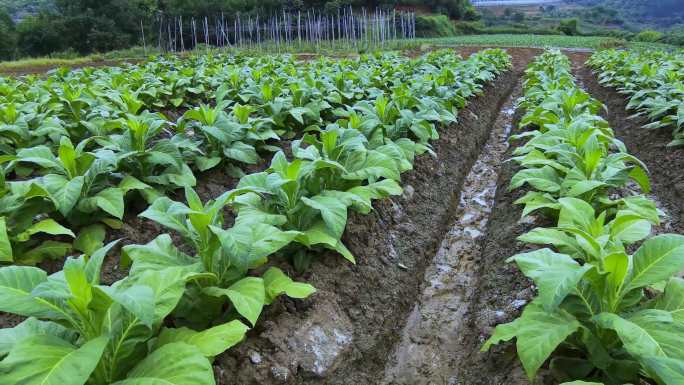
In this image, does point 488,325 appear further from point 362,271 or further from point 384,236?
point 384,236

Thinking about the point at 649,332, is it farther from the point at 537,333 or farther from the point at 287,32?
the point at 287,32

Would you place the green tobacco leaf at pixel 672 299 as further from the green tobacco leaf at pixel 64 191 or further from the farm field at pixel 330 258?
the green tobacco leaf at pixel 64 191

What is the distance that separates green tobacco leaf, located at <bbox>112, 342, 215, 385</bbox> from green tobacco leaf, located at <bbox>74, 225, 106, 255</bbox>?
165cm

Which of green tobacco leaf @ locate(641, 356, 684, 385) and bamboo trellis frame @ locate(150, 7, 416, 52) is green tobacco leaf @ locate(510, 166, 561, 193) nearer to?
green tobacco leaf @ locate(641, 356, 684, 385)

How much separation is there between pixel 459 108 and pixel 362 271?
517 centimetres

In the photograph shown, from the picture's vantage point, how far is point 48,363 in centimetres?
157

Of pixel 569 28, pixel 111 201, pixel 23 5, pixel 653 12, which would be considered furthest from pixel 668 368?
pixel 653 12

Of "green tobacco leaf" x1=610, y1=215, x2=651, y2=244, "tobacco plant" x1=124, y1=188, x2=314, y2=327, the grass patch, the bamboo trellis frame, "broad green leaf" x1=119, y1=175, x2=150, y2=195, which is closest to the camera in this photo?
"tobacco plant" x1=124, y1=188, x2=314, y2=327

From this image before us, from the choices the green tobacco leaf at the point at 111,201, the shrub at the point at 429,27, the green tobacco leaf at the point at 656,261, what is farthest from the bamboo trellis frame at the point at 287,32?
the green tobacco leaf at the point at 656,261

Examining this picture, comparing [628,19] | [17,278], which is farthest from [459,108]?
[628,19]

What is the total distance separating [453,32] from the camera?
180 feet

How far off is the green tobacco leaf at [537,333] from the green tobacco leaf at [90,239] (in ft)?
8.58

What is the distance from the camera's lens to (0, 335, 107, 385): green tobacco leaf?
1518mm

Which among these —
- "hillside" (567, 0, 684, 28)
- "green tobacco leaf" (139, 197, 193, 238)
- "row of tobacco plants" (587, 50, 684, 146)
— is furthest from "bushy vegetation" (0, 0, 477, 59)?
"hillside" (567, 0, 684, 28)
